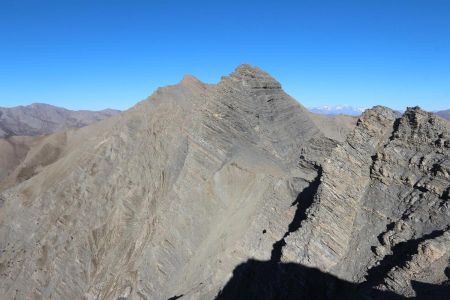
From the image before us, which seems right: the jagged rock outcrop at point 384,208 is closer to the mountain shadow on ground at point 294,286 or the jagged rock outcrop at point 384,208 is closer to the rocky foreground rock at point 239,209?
the rocky foreground rock at point 239,209

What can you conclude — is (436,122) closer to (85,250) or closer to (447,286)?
(447,286)

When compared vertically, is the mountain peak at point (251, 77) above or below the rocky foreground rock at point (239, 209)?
above

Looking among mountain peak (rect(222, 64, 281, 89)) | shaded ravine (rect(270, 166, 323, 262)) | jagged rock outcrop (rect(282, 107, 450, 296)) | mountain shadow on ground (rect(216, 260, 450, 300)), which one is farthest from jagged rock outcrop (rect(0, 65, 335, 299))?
jagged rock outcrop (rect(282, 107, 450, 296))

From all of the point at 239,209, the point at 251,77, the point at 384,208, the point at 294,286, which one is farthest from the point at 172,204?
the point at 384,208

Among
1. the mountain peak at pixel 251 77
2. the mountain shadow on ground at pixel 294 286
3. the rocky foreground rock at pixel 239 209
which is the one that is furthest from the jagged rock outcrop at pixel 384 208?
the mountain peak at pixel 251 77

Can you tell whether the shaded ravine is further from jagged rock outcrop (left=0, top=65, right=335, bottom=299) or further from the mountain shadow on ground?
the mountain shadow on ground
